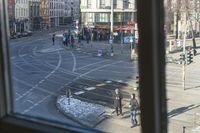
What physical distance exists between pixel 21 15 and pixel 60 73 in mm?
379

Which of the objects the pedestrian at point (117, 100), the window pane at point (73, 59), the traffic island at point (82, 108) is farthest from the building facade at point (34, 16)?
the pedestrian at point (117, 100)

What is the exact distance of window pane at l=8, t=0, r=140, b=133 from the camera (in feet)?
4.92

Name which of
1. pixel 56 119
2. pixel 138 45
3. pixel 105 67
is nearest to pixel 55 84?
pixel 105 67

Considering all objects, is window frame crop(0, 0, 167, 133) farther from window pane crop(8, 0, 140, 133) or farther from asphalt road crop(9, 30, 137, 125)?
asphalt road crop(9, 30, 137, 125)

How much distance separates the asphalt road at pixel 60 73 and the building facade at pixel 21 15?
0.07 meters

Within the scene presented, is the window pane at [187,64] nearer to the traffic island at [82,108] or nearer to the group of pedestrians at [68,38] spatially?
the traffic island at [82,108]

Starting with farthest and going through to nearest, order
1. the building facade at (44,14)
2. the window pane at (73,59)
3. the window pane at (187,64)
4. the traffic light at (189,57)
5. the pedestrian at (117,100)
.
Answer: the building facade at (44,14) → the pedestrian at (117,100) → the window pane at (73,59) → the traffic light at (189,57) → the window pane at (187,64)

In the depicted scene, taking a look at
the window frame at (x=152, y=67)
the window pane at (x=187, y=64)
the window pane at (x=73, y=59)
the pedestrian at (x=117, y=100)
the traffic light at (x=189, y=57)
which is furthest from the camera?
the pedestrian at (x=117, y=100)

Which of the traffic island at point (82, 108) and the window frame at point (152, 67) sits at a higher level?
the window frame at point (152, 67)

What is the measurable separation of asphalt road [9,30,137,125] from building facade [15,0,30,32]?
0.21 feet

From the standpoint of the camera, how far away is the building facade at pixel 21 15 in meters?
1.59

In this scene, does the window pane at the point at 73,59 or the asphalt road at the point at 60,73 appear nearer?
the window pane at the point at 73,59

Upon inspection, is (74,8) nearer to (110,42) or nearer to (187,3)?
(110,42)

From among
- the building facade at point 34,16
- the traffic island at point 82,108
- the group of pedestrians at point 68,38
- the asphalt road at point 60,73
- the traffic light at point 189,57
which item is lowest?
the traffic island at point 82,108
